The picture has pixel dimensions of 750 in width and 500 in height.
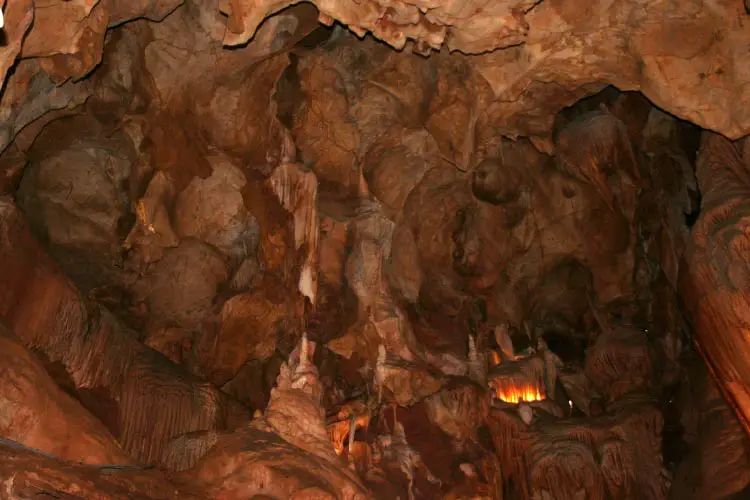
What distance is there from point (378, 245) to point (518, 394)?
3.58 metres

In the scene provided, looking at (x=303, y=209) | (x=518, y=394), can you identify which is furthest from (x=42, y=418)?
(x=518, y=394)

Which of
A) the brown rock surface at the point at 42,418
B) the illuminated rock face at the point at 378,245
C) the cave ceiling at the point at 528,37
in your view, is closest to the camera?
the brown rock surface at the point at 42,418

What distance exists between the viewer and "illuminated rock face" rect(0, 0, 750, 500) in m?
8.67

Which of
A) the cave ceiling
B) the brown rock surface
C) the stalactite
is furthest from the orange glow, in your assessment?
the brown rock surface

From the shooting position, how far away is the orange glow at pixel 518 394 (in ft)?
42.5

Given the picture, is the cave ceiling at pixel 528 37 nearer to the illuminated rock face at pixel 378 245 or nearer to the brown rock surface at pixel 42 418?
the illuminated rock face at pixel 378 245

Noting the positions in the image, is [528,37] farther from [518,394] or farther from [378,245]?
[518,394]

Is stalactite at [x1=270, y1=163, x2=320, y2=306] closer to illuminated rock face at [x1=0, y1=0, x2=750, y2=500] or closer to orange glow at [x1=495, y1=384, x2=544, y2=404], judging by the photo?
illuminated rock face at [x1=0, y1=0, x2=750, y2=500]

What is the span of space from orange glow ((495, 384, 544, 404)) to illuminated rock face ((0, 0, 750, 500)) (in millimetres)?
238

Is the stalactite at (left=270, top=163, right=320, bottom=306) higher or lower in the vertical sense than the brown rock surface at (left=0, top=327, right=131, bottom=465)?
lower

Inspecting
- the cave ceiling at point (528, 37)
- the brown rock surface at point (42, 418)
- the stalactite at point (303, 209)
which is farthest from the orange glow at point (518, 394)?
the brown rock surface at point (42, 418)

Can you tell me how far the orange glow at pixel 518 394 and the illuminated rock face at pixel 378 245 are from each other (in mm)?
238

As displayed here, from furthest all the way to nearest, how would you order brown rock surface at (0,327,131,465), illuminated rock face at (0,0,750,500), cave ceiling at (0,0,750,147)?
1. illuminated rock face at (0,0,750,500)
2. cave ceiling at (0,0,750,147)
3. brown rock surface at (0,327,131,465)

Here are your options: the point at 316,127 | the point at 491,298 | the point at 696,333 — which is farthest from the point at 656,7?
the point at 491,298
